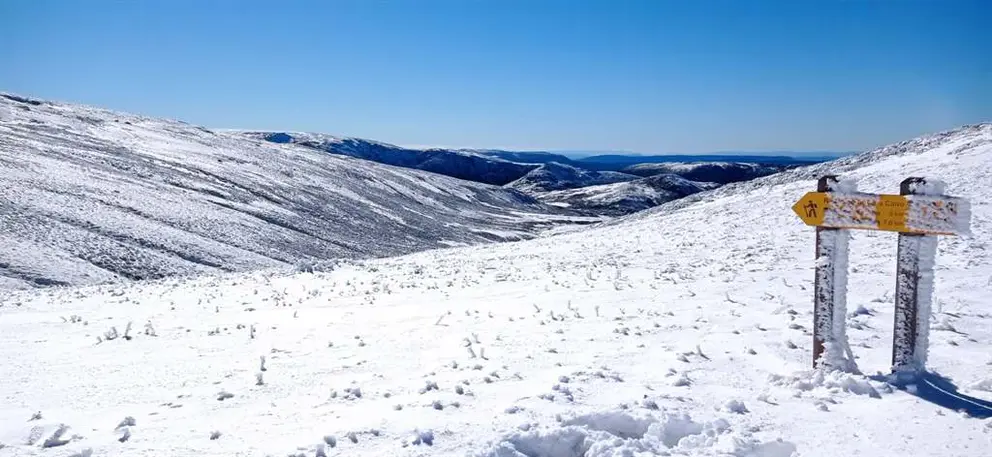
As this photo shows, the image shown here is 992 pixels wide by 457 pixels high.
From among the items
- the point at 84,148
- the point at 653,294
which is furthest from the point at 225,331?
the point at 84,148

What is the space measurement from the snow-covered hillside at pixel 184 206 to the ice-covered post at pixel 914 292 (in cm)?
3337

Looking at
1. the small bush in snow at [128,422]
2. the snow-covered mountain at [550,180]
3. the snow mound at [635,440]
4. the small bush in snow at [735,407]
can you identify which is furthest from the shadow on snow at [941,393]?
the snow-covered mountain at [550,180]

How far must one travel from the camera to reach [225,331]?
10992 millimetres

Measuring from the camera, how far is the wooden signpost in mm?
6773

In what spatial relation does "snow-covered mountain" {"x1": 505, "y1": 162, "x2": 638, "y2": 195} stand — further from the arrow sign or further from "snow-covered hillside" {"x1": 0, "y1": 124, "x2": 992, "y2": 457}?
the arrow sign

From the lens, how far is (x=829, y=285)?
7188 mm

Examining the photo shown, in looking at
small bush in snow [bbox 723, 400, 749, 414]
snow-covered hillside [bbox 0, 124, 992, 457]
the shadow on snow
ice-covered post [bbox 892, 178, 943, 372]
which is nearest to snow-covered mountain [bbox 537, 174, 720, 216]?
snow-covered hillside [bbox 0, 124, 992, 457]

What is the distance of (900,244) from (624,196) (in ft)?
386

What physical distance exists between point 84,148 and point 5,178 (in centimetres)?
2387

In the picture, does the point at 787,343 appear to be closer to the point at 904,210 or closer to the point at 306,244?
the point at 904,210

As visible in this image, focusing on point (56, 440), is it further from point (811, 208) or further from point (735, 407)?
point (811, 208)

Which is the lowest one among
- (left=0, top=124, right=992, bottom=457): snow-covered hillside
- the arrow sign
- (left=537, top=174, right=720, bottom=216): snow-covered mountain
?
(left=537, top=174, right=720, bottom=216): snow-covered mountain

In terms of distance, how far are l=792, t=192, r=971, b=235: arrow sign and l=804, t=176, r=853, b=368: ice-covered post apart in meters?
0.07

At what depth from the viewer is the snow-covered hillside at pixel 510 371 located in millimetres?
5574
